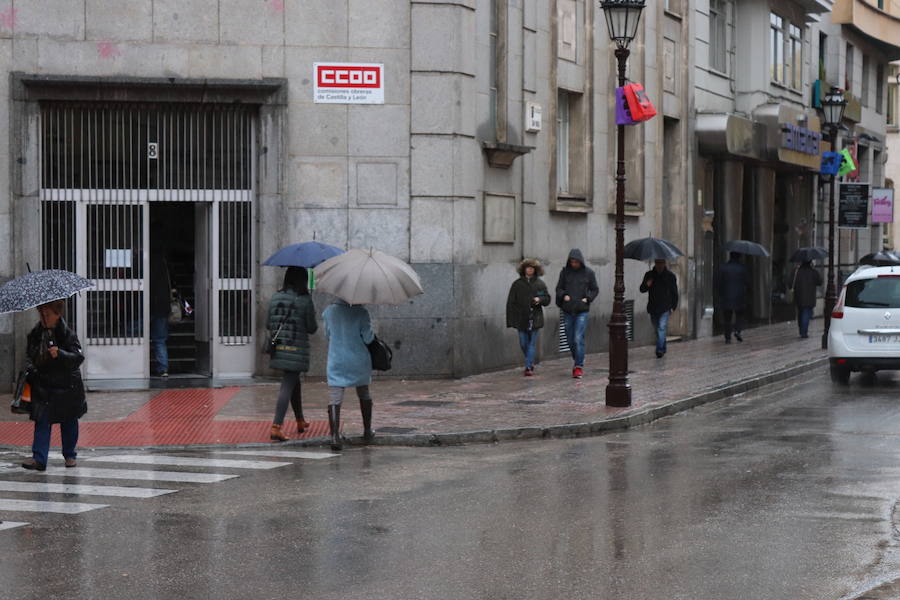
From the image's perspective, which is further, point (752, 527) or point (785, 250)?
point (785, 250)

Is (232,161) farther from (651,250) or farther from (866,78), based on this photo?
(866,78)

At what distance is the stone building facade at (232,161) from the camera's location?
58.4 feet

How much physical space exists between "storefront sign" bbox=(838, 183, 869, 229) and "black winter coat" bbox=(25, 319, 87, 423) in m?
23.4

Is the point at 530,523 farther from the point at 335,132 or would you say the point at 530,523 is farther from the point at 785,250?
the point at 785,250

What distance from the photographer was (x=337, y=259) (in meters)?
13.0

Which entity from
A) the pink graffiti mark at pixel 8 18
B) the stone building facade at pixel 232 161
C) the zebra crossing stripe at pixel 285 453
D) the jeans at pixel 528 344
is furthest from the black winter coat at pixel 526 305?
the pink graffiti mark at pixel 8 18

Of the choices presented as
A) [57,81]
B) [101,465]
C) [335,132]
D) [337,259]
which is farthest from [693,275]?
[101,465]

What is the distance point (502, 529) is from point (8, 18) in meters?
11.8

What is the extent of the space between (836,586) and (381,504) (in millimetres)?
3542

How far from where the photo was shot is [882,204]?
38219 mm

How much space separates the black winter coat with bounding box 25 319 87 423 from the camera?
1138cm

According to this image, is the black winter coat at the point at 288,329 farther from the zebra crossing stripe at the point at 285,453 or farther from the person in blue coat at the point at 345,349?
the zebra crossing stripe at the point at 285,453

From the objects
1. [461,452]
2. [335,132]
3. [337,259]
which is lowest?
[461,452]

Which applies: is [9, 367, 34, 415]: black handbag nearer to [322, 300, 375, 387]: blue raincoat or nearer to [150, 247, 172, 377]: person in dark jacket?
[322, 300, 375, 387]: blue raincoat
